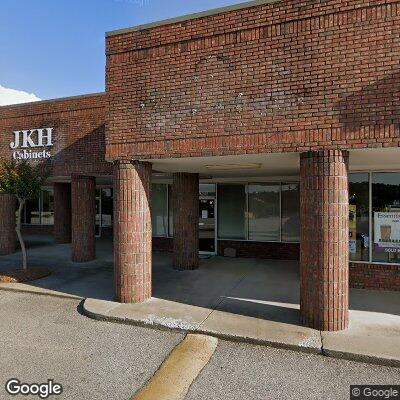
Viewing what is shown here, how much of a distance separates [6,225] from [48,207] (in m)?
5.98

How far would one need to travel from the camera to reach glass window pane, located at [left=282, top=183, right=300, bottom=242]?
1188 centimetres

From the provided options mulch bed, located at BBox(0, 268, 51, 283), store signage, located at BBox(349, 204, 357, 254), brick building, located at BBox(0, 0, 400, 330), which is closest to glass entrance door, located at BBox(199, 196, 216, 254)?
brick building, located at BBox(0, 0, 400, 330)

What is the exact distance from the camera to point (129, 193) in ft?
23.3

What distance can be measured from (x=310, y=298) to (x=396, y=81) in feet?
12.9

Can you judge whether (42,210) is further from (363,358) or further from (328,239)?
(363,358)

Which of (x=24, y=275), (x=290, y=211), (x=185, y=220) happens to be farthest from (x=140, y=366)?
(x=290, y=211)

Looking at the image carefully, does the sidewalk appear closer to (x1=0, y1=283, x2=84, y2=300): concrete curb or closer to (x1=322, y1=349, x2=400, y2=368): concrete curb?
(x1=322, y1=349, x2=400, y2=368): concrete curb

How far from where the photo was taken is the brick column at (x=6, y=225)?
13.4 meters

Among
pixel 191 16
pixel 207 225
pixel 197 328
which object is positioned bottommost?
pixel 197 328

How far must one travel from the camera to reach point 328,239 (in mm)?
5641

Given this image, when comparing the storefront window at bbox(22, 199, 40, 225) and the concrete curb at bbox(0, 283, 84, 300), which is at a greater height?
the storefront window at bbox(22, 199, 40, 225)

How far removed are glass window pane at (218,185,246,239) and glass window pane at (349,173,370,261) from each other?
4.70 m

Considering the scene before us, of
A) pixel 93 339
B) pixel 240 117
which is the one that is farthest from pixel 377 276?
pixel 93 339

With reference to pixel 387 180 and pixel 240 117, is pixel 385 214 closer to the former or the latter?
pixel 387 180
